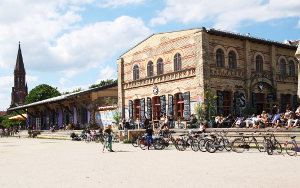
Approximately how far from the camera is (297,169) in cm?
1025

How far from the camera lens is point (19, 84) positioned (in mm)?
108500

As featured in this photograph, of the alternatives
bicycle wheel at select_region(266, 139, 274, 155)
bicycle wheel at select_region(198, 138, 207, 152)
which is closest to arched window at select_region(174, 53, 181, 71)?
bicycle wheel at select_region(198, 138, 207, 152)

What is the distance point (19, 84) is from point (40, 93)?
40.1 m

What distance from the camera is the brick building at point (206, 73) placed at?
26125 millimetres

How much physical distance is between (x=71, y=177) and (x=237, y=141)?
8913 mm

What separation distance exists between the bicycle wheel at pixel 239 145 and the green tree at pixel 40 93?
6090 centimetres

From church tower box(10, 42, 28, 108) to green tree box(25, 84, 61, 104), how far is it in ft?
121

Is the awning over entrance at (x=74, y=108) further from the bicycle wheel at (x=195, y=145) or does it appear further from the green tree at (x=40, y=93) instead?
the green tree at (x=40, y=93)

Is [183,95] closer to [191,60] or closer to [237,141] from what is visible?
[191,60]

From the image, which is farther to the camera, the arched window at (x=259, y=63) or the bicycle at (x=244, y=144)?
the arched window at (x=259, y=63)

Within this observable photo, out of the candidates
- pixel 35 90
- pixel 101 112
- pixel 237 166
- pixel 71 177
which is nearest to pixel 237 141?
pixel 237 166

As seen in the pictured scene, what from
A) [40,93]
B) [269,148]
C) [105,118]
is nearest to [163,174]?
[269,148]

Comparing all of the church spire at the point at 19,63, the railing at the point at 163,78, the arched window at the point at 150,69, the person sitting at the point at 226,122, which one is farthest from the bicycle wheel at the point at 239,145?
the church spire at the point at 19,63

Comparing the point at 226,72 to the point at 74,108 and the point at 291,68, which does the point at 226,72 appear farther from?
the point at 74,108
